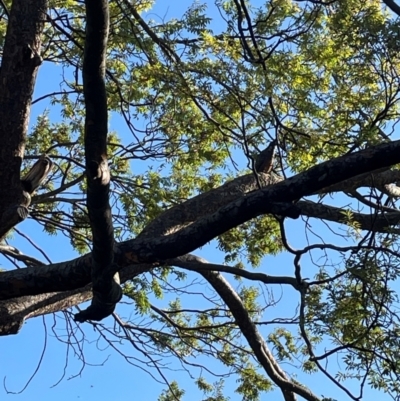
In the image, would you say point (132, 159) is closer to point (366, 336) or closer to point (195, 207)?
point (195, 207)

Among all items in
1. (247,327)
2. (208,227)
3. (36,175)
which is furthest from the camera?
(247,327)

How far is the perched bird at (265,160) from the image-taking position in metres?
5.72

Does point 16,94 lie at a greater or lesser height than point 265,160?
lesser

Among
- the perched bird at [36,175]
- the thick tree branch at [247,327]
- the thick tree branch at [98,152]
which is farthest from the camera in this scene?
the thick tree branch at [247,327]

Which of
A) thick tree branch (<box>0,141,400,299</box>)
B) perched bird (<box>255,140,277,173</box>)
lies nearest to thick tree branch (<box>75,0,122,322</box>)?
thick tree branch (<box>0,141,400,299</box>)

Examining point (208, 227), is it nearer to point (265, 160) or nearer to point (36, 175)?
point (36, 175)

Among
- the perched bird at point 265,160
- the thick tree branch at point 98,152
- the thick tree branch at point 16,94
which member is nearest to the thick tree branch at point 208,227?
the thick tree branch at point 98,152

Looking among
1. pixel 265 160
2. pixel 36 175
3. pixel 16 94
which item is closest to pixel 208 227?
pixel 36 175

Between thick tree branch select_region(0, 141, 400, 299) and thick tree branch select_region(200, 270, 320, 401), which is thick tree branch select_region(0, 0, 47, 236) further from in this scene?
thick tree branch select_region(200, 270, 320, 401)

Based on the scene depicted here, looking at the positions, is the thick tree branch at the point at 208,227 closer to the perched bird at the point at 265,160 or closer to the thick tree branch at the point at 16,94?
the thick tree branch at the point at 16,94

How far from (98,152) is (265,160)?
2.30m

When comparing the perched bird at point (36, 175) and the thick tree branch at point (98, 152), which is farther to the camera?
the perched bird at point (36, 175)

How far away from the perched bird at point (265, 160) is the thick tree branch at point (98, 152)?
1.96m

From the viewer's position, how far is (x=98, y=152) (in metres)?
3.74
